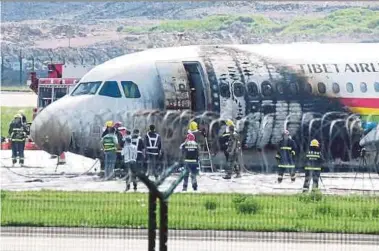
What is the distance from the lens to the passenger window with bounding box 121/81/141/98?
38263 mm

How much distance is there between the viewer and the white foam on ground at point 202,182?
33094mm

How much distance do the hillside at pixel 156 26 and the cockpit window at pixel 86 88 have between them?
218 ft

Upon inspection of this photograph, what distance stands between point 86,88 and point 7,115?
39.3m

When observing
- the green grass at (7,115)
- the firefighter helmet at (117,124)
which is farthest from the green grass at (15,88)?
the firefighter helmet at (117,124)

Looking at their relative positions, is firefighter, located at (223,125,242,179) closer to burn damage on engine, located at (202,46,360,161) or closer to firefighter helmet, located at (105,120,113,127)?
burn damage on engine, located at (202,46,360,161)

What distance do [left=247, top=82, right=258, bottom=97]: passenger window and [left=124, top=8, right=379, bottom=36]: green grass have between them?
8141 centimetres

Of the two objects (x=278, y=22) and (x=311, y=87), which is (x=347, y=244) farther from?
(x=278, y=22)

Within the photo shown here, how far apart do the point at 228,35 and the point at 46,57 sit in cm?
1452

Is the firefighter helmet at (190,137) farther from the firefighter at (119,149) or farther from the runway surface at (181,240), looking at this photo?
the runway surface at (181,240)

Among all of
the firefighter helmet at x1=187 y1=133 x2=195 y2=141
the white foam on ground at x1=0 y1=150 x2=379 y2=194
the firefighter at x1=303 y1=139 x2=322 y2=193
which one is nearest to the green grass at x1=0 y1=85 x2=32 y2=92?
the white foam on ground at x1=0 y1=150 x2=379 y2=194

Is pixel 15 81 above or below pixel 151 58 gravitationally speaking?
below

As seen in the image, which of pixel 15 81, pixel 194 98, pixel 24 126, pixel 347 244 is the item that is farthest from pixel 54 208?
pixel 15 81

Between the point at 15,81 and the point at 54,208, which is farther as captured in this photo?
the point at 15,81

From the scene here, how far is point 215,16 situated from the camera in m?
134
